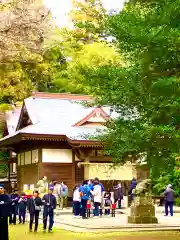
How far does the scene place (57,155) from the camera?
3262cm

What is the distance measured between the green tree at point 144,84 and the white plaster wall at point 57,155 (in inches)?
632

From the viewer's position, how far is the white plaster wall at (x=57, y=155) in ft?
107

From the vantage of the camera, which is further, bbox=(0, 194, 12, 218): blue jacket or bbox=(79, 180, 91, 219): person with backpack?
bbox=(79, 180, 91, 219): person with backpack

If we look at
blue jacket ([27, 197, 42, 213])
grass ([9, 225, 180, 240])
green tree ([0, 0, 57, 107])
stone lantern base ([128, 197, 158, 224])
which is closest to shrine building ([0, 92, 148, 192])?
green tree ([0, 0, 57, 107])

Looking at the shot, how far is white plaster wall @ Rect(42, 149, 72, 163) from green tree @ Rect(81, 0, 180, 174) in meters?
16.1

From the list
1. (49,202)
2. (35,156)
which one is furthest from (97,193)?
(35,156)

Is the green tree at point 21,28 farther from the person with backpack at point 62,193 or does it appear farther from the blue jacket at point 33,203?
the person with backpack at point 62,193

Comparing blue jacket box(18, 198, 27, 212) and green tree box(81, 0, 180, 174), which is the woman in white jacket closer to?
blue jacket box(18, 198, 27, 212)

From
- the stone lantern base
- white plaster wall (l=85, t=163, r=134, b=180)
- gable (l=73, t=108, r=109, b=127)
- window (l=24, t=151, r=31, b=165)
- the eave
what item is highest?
gable (l=73, t=108, r=109, b=127)

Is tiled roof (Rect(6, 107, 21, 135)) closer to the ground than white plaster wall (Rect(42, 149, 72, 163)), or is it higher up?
higher up

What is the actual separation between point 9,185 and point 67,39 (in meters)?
15.2

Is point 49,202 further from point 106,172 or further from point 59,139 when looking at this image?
point 106,172

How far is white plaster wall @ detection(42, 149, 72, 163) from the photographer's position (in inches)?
1278

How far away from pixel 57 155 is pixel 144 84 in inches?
728
